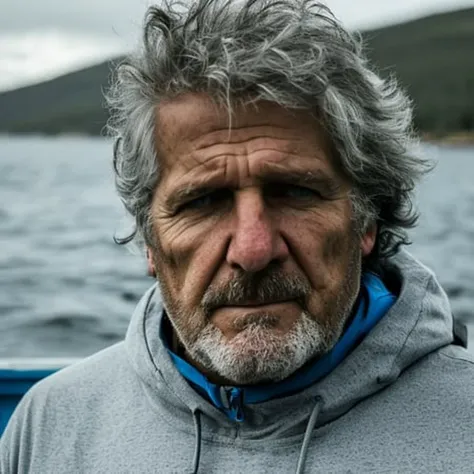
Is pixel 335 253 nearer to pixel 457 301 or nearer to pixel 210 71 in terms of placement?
pixel 210 71

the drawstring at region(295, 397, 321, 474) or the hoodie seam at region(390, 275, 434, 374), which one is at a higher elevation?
the hoodie seam at region(390, 275, 434, 374)

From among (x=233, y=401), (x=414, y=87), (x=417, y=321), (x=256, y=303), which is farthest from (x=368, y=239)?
(x=414, y=87)

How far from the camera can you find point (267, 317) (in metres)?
2.38

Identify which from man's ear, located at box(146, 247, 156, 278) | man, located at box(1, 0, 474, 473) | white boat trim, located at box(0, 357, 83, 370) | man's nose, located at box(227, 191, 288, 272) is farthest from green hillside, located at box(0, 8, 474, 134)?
man's nose, located at box(227, 191, 288, 272)

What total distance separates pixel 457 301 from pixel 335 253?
811 cm

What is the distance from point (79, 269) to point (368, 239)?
29.5 ft

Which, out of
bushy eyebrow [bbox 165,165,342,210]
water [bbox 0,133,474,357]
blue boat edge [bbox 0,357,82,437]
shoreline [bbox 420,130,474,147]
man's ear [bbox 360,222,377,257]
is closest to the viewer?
bushy eyebrow [bbox 165,165,342,210]

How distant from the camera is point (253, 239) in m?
2.35

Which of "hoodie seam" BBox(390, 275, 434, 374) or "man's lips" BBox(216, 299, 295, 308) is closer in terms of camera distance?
"man's lips" BBox(216, 299, 295, 308)

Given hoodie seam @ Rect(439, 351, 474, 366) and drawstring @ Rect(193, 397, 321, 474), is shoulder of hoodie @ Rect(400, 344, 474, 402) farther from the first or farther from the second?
drawstring @ Rect(193, 397, 321, 474)

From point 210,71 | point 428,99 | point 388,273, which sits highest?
point 210,71

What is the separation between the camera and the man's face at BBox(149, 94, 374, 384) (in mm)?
2377

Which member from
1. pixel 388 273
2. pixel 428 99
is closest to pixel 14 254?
pixel 388 273

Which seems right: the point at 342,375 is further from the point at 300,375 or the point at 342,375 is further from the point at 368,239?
the point at 368,239
